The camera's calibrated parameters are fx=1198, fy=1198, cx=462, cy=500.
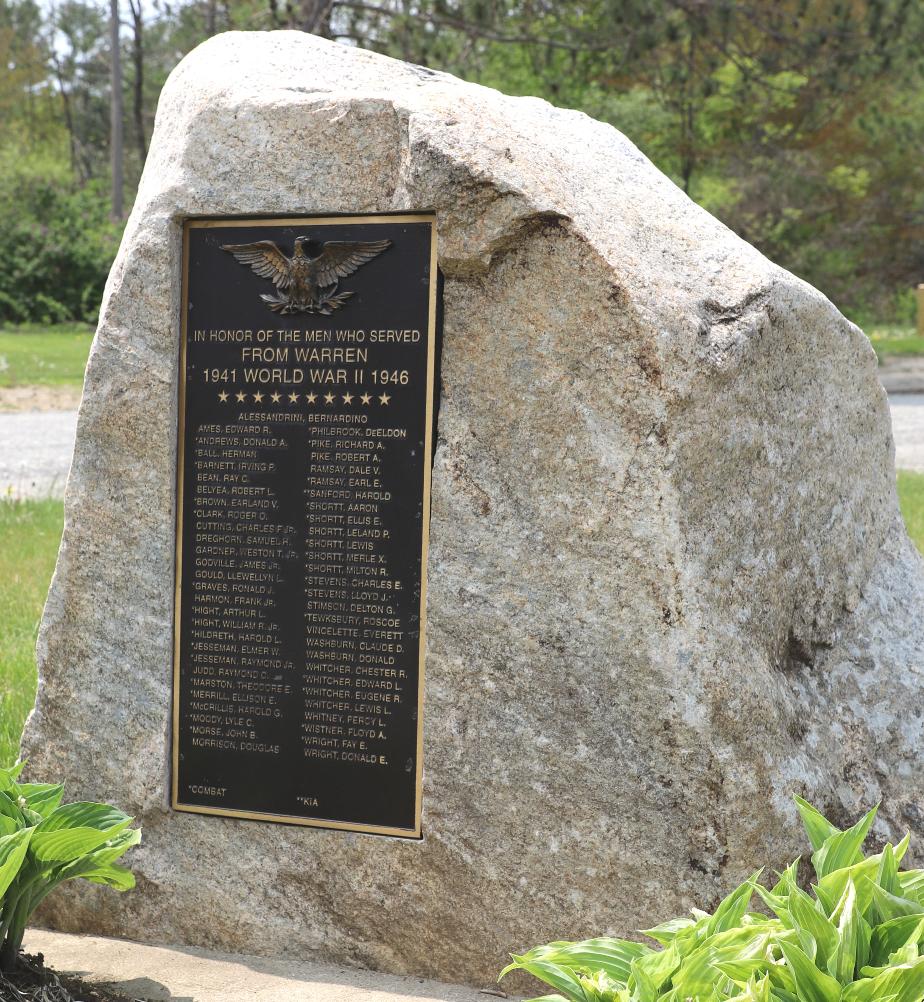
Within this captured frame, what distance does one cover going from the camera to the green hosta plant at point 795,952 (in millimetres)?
2021

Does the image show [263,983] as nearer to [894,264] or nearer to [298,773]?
[298,773]

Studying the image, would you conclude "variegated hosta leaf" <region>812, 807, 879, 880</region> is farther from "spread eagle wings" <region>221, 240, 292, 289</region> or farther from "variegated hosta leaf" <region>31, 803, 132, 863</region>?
"spread eagle wings" <region>221, 240, 292, 289</region>

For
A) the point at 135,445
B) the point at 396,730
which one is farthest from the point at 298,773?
the point at 135,445

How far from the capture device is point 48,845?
2.92m

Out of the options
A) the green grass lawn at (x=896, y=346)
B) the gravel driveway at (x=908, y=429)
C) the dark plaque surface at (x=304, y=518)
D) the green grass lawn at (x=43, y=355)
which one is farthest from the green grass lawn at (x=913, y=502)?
the green grass lawn at (x=43, y=355)

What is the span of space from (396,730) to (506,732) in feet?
1.09

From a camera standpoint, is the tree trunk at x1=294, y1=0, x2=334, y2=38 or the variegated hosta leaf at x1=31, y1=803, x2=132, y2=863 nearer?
the variegated hosta leaf at x1=31, y1=803, x2=132, y2=863

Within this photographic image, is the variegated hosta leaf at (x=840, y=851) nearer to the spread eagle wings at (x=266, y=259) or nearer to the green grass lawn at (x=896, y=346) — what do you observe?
the spread eagle wings at (x=266, y=259)

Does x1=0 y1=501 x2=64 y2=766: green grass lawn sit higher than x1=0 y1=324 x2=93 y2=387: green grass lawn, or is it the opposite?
x1=0 y1=324 x2=93 y2=387: green grass lawn

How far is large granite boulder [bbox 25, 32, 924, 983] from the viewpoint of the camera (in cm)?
305

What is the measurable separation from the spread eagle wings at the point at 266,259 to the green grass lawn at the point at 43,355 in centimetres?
1288

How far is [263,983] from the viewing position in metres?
3.25

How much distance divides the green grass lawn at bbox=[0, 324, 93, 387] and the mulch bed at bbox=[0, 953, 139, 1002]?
13.3 metres

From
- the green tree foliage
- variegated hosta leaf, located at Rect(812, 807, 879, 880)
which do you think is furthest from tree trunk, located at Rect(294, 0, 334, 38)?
variegated hosta leaf, located at Rect(812, 807, 879, 880)
